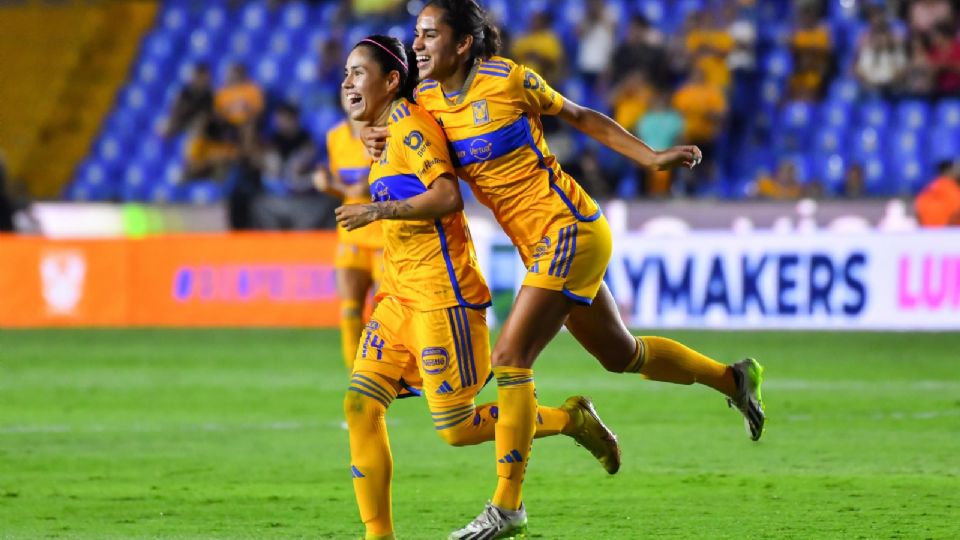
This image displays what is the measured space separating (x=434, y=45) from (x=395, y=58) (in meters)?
0.15

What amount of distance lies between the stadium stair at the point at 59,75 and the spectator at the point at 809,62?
9815mm

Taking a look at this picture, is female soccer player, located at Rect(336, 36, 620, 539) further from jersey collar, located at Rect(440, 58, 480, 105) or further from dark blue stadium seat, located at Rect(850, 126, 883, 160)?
dark blue stadium seat, located at Rect(850, 126, 883, 160)

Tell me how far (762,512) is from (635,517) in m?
0.53

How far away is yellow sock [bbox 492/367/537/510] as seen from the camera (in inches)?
228

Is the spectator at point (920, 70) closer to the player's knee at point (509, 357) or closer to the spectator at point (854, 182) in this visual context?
the spectator at point (854, 182)

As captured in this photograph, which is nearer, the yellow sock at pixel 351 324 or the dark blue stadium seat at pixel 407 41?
the yellow sock at pixel 351 324

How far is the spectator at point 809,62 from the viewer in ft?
61.8

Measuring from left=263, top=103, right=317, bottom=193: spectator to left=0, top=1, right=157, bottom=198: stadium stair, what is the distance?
428 centimetres

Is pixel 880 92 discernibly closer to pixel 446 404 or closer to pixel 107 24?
pixel 107 24

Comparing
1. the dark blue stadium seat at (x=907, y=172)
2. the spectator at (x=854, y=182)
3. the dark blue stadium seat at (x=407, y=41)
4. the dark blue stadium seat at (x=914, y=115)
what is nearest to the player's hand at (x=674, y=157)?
the spectator at (x=854, y=182)

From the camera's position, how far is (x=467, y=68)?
6.00m

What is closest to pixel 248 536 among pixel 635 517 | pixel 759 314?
pixel 635 517

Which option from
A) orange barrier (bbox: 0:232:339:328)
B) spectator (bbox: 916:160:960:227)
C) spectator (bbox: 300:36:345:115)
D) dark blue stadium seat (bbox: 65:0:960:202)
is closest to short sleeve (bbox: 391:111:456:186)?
orange barrier (bbox: 0:232:339:328)

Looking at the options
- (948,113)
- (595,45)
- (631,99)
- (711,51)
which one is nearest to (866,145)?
(948,113)
